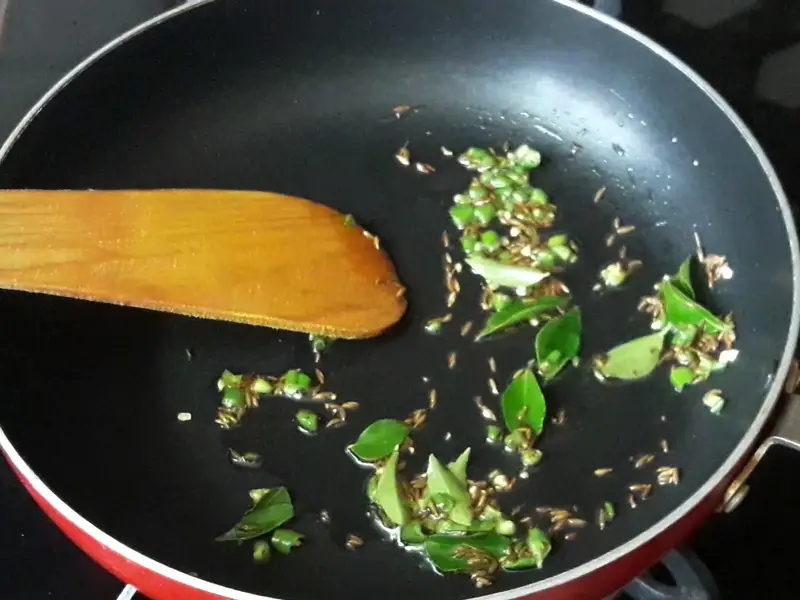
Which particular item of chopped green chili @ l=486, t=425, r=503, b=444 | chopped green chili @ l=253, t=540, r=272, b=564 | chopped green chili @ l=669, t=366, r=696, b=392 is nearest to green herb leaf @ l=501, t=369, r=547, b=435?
chopped green chili @ l=486, t=425, r=503, b=444

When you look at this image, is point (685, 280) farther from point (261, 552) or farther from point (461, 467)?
point (261, 552)

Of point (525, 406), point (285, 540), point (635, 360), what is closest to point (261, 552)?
point (285, 540)

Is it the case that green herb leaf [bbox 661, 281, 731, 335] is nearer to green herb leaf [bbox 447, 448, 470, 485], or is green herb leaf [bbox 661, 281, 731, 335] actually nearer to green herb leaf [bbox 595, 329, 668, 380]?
green herb leaf [bbox 595, 329, 668, 380]

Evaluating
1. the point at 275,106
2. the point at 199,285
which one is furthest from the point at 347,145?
the point at 199,285

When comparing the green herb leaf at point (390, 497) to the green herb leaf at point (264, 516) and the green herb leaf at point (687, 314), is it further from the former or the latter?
the green herb leaf at point (687, 314)

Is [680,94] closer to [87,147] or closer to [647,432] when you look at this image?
[647,432]
